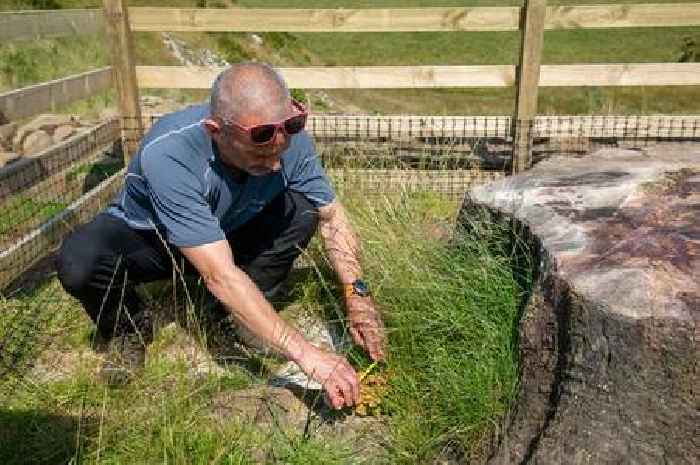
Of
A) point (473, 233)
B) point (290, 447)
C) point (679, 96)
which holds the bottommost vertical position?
point (679, 96)

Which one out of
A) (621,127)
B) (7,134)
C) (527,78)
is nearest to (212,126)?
(527,78)

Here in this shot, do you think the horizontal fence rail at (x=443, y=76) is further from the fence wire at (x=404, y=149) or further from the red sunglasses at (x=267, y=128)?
the red sunglasses at (x=267, y=128)

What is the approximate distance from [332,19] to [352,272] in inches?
111

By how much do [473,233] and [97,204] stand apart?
246 cm

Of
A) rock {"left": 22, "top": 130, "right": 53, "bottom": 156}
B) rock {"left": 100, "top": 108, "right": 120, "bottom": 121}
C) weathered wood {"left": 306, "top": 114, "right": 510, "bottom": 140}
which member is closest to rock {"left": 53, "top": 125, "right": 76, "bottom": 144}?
rock {"left": 22, "top": 130, "right": 53, "bottom": 156}

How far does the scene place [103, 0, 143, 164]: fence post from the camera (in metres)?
4.85

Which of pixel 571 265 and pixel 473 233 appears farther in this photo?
pixel 473 233

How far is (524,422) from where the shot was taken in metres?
2.20

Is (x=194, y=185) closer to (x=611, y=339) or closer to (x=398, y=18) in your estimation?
(x=611, y=339)

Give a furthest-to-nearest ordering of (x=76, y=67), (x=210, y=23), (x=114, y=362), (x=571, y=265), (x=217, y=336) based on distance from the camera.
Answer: (x=76, y=67) < (x=210, y=23) < (x=217, y=336) < (x=114, y=362) < (x=571, y=265)

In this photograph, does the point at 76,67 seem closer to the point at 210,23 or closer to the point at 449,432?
the point at 210,23

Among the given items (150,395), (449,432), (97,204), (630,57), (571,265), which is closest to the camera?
(571,265)

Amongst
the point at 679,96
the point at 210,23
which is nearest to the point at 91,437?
the point at 210,23

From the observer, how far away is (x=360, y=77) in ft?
16.9
